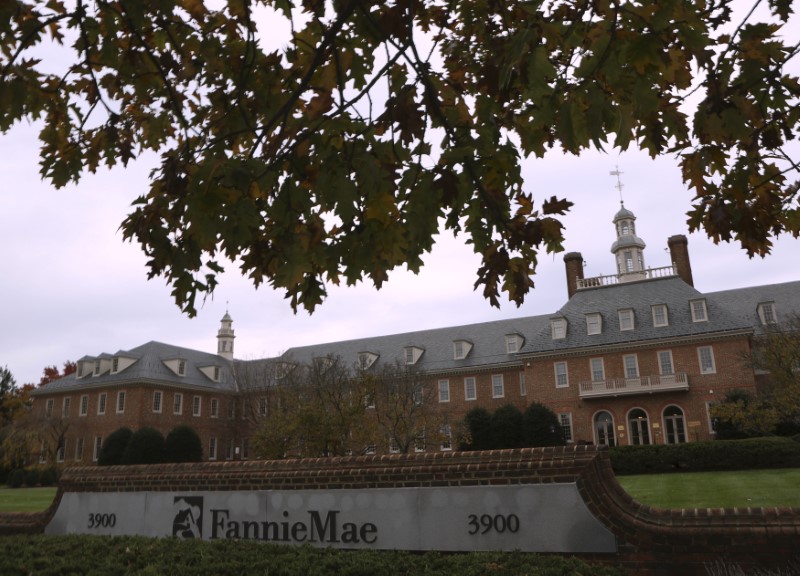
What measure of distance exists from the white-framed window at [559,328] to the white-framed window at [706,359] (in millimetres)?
7820

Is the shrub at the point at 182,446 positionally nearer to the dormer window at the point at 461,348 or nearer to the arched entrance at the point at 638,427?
the dormer window at the point at 461,348

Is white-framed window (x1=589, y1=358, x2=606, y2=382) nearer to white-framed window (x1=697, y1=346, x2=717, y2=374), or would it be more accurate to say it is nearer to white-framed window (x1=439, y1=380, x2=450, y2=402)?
white-framed window (x1=697, y1=346, x2=717, y2=374)

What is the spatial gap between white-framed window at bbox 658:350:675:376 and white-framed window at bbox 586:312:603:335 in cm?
383

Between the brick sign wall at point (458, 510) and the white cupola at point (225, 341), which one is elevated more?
the white cupola at point (225, 341)

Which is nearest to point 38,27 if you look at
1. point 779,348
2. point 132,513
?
point 132,513

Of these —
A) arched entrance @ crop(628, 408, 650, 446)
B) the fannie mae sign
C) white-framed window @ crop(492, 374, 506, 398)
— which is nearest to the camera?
the fannie mae sign

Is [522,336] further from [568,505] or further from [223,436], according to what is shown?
[568,505]

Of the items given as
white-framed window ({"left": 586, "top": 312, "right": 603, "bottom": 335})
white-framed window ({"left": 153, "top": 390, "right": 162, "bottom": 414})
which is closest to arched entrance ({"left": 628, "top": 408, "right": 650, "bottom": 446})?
white-framed window ({"left": 586, "top": 312, "right": 603, "bottom": 335})

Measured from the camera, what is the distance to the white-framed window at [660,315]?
3891 centimetres

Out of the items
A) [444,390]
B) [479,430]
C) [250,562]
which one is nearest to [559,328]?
[479,430]

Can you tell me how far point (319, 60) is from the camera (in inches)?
187

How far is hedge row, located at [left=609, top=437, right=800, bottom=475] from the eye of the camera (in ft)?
78.3

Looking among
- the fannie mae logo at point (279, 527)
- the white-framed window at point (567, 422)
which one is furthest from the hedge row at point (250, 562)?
the white-framed window at point (567, 422)

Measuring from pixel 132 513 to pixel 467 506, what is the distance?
6199 millimetres
